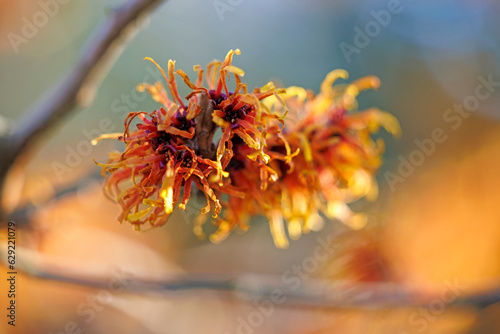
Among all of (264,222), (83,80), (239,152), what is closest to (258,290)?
(239,152)

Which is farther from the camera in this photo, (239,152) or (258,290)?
(258,290)

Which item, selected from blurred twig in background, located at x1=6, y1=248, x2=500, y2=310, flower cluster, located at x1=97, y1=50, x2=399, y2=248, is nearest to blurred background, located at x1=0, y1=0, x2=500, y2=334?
blurred twig in background, located at x1=6, y1=248, x2=500, y2=310

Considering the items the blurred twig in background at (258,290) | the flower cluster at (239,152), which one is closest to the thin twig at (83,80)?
the flower cluster at (239,152)

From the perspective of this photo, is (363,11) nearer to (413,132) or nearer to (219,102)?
(413,132)

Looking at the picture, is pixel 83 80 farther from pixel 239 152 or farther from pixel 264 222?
pixel 264 222

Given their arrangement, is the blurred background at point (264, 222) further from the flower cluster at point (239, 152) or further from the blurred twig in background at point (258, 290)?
the flower cluster at point (239, 152)

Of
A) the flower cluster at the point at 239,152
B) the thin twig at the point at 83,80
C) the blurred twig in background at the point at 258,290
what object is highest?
the thin twig at the point at 83,80
